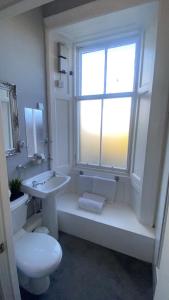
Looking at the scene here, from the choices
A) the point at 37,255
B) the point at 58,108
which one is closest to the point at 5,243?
the point at 37,255

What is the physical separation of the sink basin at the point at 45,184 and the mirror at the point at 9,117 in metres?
0.41

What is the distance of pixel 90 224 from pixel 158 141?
1.26m

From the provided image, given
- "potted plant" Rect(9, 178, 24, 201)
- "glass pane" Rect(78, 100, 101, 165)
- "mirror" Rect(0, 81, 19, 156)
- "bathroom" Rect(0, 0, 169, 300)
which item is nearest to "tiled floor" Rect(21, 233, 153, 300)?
"bathroom" Rect(0, 0, 169, 300)

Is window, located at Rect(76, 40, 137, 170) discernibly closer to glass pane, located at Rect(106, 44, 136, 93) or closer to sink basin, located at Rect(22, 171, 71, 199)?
glass pane, located at Rect(106, 44, 136, 93)

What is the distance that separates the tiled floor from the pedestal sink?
355 millimetres

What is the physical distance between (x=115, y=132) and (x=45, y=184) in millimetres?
1170

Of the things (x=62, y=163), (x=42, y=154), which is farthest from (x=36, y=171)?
(x=62, y=163)

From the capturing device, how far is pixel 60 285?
1.53 m

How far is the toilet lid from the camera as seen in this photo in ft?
4.10

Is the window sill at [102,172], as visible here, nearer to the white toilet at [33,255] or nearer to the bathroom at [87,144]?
the bathroom at [87,144]

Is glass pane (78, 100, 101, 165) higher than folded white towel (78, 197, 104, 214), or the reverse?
glass pane (78, 100, 101, 165)

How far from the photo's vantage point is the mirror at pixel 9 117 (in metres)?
1.59

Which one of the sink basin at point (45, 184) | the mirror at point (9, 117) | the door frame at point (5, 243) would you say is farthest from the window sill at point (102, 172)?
the door frame at point (5, 243)

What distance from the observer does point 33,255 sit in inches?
52.7
